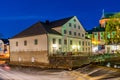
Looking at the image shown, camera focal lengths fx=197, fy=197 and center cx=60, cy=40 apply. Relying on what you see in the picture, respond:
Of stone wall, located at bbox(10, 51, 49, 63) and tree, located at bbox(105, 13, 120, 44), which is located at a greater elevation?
tree, located at bbox(105, 13, 120, 44)

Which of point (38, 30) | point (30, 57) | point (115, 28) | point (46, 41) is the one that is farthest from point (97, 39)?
point (115, 28)

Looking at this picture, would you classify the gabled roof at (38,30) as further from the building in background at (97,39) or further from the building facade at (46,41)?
the building in background at (97,39)

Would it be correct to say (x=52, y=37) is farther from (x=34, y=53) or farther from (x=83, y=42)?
(x=83, y=42)

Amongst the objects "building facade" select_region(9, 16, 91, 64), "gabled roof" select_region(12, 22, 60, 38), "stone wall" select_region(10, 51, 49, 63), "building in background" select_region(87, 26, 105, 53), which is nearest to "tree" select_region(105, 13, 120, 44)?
"building facade" select_region(9, 16, 91, 64)

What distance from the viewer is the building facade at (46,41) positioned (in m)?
44.0

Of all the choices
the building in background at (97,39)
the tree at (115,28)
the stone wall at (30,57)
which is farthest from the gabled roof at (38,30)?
the building in background at (97,39)

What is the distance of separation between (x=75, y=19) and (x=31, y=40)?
44.6 feet

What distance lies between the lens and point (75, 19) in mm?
52688

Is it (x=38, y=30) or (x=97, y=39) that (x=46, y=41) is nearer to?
(x=38, y=30)

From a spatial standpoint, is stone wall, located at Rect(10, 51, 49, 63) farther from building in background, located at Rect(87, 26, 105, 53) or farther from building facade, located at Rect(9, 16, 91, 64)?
building in background, located at Rect(87, 26, 105, 53)

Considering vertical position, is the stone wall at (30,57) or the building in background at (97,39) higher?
the building in background at (97,39)

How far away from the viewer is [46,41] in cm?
4316

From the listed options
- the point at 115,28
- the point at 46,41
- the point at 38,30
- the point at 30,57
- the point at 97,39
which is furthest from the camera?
the point at 97,39

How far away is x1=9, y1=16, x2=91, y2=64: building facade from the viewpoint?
4397cm
